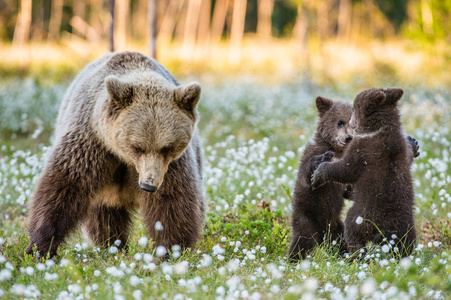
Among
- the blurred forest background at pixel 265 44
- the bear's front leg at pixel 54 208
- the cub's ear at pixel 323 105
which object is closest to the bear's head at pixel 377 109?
the cub's ear at pixel 323 105

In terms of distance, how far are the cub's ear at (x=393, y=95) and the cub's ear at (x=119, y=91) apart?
6.69ft

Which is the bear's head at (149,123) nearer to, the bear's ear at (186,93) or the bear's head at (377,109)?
the bear's ear at (186,93)

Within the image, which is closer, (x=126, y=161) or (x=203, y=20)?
(x=126, y=161)

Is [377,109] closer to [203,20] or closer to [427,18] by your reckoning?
[427,18]

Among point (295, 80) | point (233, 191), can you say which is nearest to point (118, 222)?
point (233, 191)

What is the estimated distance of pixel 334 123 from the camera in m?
5.01

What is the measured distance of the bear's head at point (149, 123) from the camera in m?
4.25

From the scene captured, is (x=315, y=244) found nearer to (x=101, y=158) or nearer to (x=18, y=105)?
(x=101, y=158)

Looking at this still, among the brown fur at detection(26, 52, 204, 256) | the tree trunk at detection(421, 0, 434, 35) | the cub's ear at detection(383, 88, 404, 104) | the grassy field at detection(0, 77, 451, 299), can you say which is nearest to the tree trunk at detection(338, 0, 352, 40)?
the tree trunk at detection(421, 0, 434, 35)

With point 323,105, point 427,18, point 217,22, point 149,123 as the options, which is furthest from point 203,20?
point 149,123

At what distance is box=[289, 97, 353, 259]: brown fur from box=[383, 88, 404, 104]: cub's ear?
1.68ft

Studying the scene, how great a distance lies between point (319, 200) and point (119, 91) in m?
1.99

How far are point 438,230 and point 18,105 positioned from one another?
995 cm

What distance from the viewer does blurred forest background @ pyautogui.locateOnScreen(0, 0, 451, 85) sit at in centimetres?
1401
